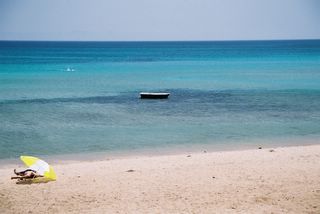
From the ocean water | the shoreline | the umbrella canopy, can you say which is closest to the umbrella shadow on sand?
the umbrella canopy

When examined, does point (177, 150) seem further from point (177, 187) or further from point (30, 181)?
point (30, 181)

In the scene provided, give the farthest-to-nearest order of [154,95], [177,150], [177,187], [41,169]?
[154,95], [177,150], [41,169], [177,187]

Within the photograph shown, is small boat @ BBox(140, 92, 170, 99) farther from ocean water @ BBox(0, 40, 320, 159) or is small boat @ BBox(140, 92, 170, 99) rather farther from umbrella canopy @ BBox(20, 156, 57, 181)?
umbrella canopy @ BBox(20, 156, 57, 181)

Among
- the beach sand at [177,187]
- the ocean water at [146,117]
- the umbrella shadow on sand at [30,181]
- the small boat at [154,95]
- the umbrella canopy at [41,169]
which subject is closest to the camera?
the beach sand at [177,187]

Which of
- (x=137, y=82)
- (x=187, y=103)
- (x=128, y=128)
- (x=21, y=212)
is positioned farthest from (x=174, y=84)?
(x=21, y=212)

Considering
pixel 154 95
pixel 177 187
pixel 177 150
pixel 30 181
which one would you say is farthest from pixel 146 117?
pixel 177 187

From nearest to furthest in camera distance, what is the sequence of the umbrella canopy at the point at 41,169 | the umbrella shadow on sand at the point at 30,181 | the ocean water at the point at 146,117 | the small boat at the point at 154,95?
the umbrella shadow on sand at the point at 30,181 → the umbrella canopy at the point at 41,169 → the ocean water at the point at 146,117 → the small boat at the point at 154,95

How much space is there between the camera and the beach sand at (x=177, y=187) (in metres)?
10.1

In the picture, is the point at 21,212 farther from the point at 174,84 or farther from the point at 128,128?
the point at 174,84

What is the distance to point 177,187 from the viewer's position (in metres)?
11.5

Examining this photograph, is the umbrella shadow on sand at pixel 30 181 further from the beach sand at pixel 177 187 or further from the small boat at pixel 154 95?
the small boat at pixel 154 95

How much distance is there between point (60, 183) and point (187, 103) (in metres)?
20.3

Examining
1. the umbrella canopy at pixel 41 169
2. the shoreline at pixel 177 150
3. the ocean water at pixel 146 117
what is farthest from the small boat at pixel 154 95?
the umbrella canopy at pixel 41 169

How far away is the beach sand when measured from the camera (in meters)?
10.1
